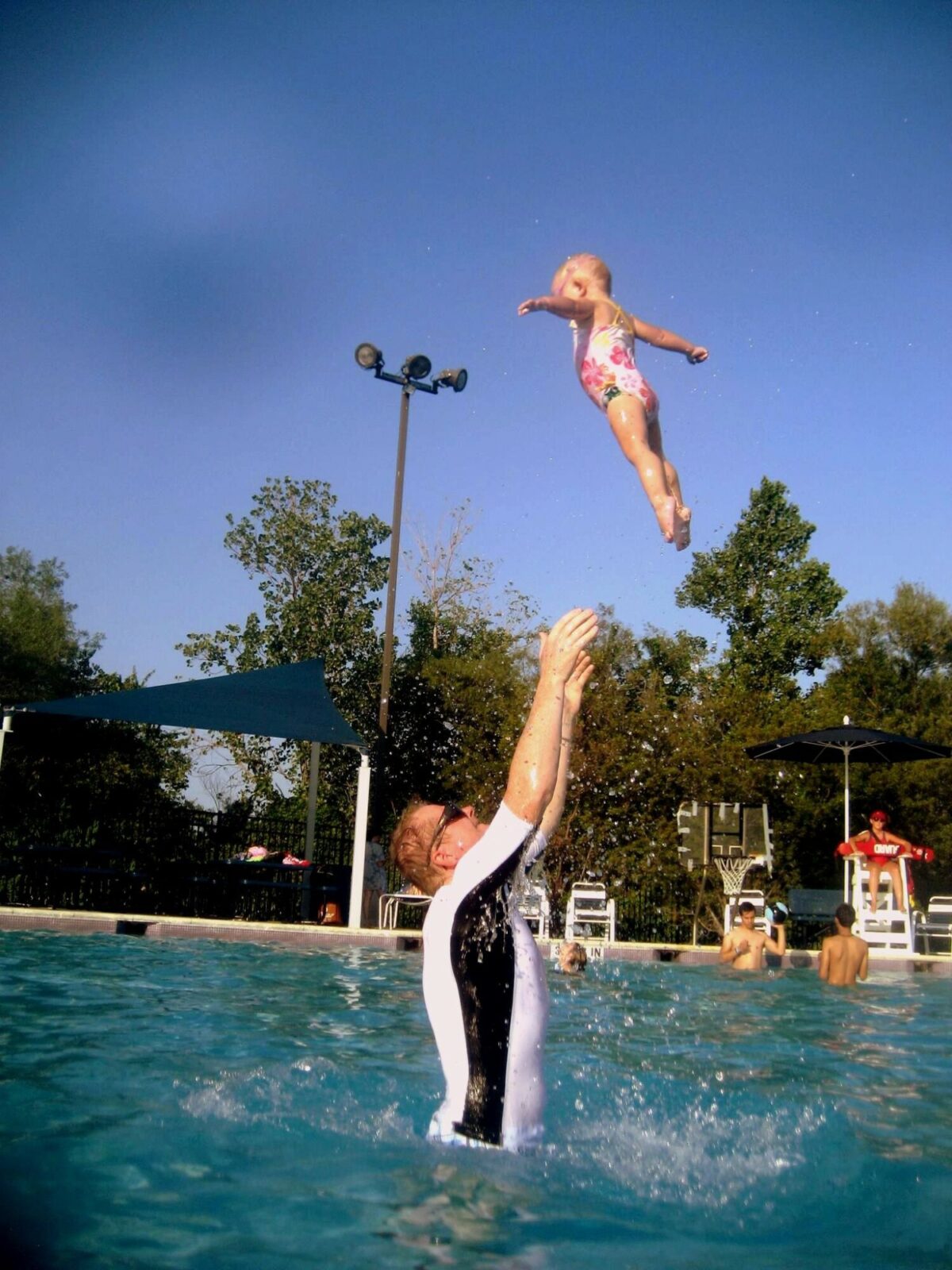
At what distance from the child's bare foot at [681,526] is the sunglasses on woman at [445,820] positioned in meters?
1.92

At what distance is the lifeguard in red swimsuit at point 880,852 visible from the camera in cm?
1271

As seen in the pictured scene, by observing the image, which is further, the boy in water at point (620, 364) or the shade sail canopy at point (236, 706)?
the shade sail canopy at point (236, 706)

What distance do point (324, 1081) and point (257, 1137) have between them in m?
1.11

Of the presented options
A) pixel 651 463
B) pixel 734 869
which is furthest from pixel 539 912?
pixel 651 463

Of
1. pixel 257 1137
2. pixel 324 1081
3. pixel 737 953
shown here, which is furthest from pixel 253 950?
pixel 257 1137

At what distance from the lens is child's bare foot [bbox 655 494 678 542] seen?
4410 mm

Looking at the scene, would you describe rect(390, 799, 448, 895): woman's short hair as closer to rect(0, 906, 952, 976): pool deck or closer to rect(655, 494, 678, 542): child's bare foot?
rect(655, 494, 678, 542): child's bare foot

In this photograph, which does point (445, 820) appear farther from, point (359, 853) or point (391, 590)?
point (391, 590)

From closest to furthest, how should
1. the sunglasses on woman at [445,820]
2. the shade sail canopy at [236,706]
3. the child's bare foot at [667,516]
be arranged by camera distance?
1. the sunglasses on woman at [445,820]
2. the child's bare foot at [667,516]
3. the shade sail canopy at [236,706]

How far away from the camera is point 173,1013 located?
652cm

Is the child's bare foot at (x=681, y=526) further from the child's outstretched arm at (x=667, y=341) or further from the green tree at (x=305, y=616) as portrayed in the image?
the green tree at (x=305, y=616)

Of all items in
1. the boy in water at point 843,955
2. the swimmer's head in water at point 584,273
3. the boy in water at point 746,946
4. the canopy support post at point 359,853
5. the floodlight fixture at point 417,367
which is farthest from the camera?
the floodlight fixture at point 417,367

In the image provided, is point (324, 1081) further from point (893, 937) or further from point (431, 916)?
point (893, 937)

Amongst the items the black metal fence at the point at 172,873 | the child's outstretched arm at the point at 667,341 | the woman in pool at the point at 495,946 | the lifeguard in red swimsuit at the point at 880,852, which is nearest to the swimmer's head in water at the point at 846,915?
the lifeguard in red swimsuit at the point at 880,852
